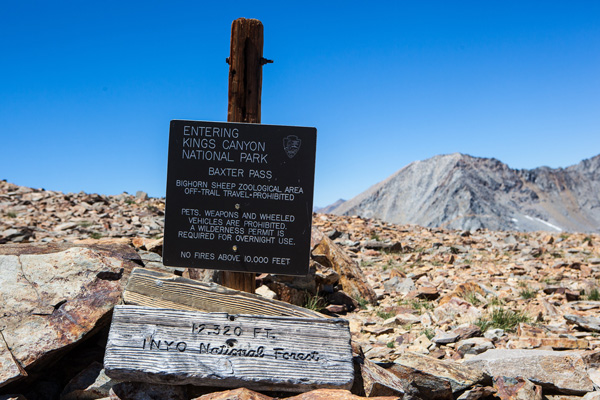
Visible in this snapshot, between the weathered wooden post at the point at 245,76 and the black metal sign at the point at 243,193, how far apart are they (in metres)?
0.29

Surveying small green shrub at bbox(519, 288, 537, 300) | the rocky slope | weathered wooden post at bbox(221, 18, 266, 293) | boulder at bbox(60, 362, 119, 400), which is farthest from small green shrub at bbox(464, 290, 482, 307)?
boulder at bbox(60, 362, 119, 400)

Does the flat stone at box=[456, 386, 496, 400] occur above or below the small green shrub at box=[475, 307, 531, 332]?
below

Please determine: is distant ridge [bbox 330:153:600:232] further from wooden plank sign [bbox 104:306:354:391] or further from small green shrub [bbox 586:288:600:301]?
wooden plank sign [bbox 104:306:354:391]

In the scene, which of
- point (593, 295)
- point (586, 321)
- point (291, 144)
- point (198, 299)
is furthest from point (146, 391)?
point (593, 295)

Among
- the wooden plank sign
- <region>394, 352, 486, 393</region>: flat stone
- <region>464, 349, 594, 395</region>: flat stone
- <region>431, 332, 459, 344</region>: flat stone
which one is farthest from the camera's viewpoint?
<region>431, 332, 459, 344</region>: flat stone

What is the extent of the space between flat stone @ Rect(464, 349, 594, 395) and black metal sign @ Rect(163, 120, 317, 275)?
2.07m

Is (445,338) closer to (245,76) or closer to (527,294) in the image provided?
(527,294)

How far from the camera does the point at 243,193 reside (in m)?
4.64

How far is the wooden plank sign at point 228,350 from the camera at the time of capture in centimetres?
372

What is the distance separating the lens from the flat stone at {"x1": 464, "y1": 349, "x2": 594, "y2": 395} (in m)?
4.50

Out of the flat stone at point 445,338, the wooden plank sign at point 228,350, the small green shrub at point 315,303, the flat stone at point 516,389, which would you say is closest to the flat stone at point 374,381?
the wooden plank sign at point 228,350

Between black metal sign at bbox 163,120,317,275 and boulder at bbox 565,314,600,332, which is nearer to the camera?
black metal sign at bbox 163,120,317,275

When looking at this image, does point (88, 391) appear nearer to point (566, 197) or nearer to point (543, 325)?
point (543, 325)

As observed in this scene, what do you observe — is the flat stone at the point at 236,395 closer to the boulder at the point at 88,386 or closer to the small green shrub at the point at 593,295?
the boulder at the point at 88,386
